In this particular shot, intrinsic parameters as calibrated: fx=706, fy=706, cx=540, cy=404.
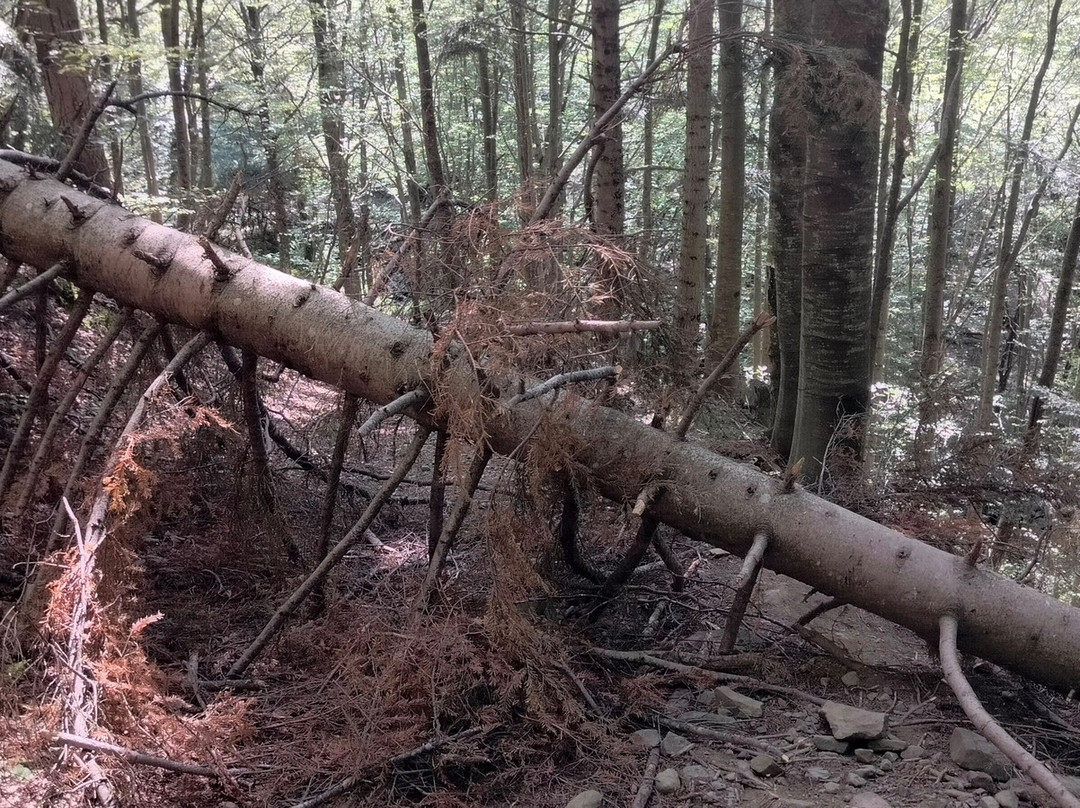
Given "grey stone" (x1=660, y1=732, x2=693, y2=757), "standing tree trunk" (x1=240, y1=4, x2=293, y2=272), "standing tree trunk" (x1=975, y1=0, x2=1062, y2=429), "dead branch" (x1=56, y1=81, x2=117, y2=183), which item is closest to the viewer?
"grey stone" (x1=660, y1=732, x2=693, y2=757)

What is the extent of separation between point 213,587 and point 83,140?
2578 mm

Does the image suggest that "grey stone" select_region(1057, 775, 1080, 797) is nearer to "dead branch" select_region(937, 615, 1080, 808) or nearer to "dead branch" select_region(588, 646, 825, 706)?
"dead branch" select_region(937, 615, 1080, 808)

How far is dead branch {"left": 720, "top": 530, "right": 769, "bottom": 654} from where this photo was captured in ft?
9.38

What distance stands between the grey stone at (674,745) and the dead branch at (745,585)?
0.49 m

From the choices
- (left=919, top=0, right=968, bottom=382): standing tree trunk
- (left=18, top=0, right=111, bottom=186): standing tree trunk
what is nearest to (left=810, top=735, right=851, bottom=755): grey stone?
(left=18, top=0, right=111, bottom=186): standing tree trunk

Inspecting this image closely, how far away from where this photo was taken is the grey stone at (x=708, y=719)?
8.93ft

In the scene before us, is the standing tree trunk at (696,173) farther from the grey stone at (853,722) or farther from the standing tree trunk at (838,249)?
the grey stone at (853,722)

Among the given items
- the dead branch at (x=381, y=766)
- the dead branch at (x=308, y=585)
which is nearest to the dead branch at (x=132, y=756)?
the dead branch at (x=381, y=766)

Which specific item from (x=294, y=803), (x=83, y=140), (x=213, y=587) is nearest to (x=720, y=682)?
(x=294, y=803)

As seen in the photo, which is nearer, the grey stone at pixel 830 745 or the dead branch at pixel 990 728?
the dead branch at pixel 990 728

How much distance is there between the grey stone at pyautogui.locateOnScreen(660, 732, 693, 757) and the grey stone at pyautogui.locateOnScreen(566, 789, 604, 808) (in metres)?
0.36

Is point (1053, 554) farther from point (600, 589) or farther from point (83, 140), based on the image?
point (83, 140)

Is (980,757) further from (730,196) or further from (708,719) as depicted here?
(730,196)

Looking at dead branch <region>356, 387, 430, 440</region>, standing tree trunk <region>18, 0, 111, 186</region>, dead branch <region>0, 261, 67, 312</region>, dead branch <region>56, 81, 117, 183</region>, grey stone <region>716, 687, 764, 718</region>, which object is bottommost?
grey stone <region>716, 687, 764, 718</region>
